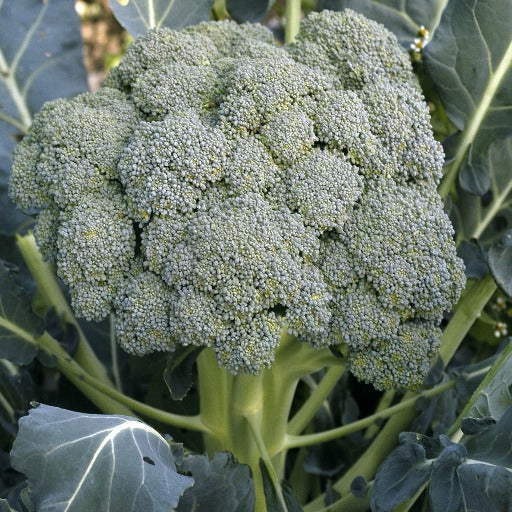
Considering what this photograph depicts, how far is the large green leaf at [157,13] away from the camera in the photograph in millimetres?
1077

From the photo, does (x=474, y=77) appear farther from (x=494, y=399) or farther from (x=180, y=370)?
(x=180, y=370)

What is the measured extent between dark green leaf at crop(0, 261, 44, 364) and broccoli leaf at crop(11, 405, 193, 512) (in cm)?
24

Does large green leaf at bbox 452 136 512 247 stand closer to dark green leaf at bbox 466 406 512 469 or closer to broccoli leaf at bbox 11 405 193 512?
dark green leaf at bbox 466 406 512 469

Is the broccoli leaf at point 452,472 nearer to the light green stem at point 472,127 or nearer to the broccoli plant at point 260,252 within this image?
the broccoli plant at point 260,252

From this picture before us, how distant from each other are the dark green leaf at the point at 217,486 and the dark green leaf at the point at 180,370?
83 millimetres

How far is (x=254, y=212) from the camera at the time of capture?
800mm

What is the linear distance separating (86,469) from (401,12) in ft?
2.69

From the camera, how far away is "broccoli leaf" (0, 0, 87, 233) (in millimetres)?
1171

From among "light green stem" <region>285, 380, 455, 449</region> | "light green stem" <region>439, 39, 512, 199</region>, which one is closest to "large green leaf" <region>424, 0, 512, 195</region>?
"light green stem" <region>439, 39, 512, 199</region>

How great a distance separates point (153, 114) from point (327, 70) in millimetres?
234

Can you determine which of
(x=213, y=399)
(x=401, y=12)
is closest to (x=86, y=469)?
(x=213, y=399)

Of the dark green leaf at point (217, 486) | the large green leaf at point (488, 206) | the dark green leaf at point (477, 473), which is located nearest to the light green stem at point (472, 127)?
the large green leaf at point (488, 206)

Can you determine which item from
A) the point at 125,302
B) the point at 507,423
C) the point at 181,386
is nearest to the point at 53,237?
the point at 125,302

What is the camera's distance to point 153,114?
0.88m
